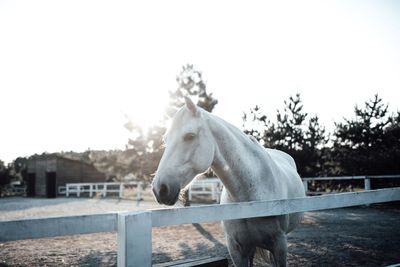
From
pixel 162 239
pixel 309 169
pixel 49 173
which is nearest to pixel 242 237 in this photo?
pixel 162 239

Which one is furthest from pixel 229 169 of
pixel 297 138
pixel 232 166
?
pixel 297 138

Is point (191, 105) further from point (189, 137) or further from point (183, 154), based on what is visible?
point (183, 154)

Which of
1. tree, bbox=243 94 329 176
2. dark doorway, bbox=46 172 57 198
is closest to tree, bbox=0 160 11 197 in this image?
dark doorway, bbox=46 172 57 198

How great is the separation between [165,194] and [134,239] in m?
0.92

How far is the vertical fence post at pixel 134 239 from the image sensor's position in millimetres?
1430

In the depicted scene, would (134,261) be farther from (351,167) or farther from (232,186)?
(351,167)

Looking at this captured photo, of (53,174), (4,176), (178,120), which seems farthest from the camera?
(4,176)

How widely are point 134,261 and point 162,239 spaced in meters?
6.80

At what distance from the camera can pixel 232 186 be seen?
9.66 ft

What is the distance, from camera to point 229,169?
116 inches

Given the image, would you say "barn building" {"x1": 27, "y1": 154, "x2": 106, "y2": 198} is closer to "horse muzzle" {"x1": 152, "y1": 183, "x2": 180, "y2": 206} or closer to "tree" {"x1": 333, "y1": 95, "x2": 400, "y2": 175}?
"tree" {"x1": 333, "y1": 95, "x2": 400, "y2": 175}

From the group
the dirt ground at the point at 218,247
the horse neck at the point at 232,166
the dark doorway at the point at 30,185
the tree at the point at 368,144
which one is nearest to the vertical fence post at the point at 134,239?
the horse neck at the point at 232,166

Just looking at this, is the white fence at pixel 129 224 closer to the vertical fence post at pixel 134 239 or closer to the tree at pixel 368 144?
the vertical fence post at pixel 134 239

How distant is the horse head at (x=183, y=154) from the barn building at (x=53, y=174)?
3471cm
